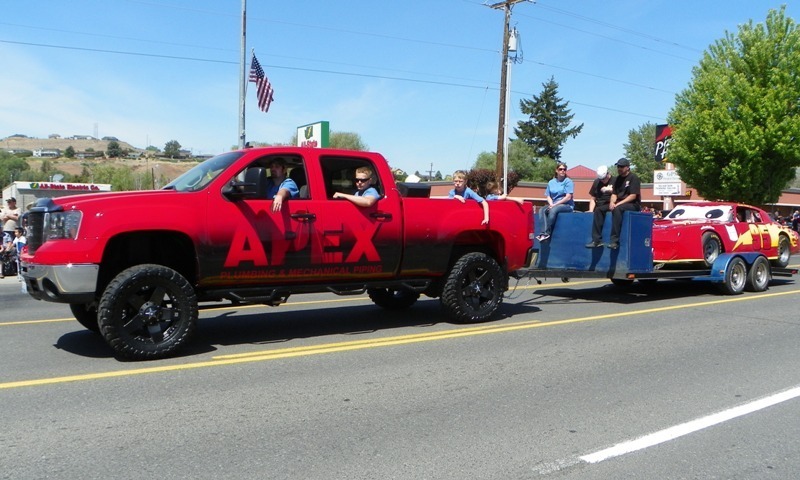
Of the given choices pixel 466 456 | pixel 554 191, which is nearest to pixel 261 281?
pixel 466 456

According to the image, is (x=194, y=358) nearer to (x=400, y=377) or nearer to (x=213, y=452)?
(x=400, y=377)

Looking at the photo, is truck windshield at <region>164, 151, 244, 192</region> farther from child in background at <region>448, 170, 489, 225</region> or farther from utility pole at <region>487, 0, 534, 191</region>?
utility pole at <region>487, 0, 534, 191</region>

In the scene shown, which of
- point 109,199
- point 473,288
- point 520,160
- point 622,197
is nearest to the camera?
point 109,199

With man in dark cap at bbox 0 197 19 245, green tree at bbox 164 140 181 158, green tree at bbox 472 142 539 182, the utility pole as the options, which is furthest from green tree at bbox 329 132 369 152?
green tree at bbox 164 140 181 158

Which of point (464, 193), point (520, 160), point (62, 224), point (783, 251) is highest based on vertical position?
point (520, 160)

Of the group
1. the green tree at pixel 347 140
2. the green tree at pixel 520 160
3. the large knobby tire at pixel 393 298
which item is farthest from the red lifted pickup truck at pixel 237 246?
the green tree at pixel 520 160

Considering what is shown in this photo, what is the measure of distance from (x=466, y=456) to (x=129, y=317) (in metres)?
3.64

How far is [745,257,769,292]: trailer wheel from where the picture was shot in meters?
12.8

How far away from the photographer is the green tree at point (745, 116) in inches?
997

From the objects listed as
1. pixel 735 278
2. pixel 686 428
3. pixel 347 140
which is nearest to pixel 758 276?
pixel 735 278

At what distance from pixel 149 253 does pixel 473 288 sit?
13.1 feet

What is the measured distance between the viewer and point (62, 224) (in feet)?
20.0

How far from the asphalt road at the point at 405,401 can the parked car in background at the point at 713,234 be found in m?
2.87

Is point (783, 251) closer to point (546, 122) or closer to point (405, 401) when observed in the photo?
point (405, 401)
